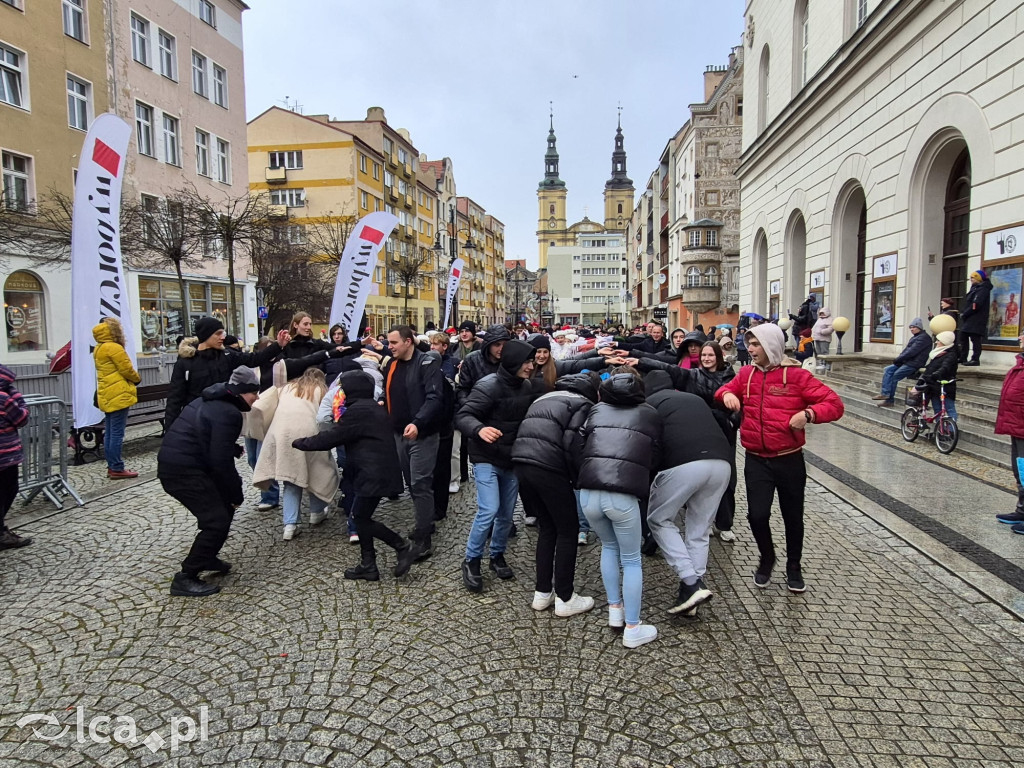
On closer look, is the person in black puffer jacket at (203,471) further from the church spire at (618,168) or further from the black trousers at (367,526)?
the church spire at (618,168)

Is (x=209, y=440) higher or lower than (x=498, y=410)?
lower

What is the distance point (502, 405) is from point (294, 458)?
226 cm

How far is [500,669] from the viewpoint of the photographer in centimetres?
362

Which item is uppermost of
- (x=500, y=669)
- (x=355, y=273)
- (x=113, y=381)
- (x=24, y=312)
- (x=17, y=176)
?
(x=17, y=176)

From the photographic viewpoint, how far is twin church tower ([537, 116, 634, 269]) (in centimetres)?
14109

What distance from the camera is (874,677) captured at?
3.49 meters

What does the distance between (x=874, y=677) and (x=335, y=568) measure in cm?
375

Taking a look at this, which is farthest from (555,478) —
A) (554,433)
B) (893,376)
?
(893,376)

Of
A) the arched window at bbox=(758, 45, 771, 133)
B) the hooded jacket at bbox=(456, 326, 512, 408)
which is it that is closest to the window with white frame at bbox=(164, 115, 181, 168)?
the arched window at bbox=(758, 45, 771, 133)

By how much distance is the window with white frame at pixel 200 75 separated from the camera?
27891 millimetres

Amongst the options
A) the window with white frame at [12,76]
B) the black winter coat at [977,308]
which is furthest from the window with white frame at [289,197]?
the black winter coat at [977,308]

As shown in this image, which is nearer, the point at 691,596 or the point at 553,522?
the point at 691,596

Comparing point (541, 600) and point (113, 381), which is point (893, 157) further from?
point (113, 381)

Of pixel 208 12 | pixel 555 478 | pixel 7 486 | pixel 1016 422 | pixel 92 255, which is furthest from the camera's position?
pixel 208 12
